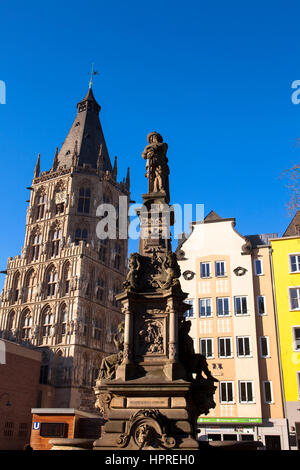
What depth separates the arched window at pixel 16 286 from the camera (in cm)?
6994

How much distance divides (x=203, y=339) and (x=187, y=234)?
9186 mm

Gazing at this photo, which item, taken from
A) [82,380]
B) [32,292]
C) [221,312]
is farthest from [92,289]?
[221,312]

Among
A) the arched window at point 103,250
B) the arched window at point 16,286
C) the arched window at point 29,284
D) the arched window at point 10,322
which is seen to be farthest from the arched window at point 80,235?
the arched window at point 10,322

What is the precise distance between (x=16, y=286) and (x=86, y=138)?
1183 inches

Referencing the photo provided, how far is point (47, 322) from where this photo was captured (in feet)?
212

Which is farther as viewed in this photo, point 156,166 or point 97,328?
point 97,328

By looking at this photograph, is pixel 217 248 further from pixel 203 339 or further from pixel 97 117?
pixel 97 117

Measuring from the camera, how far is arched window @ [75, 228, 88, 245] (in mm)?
71875

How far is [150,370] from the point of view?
35.8ft

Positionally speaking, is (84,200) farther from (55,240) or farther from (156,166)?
(156,166)

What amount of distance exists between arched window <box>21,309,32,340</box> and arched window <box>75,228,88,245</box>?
13.1m

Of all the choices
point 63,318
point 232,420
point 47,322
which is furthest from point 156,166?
point 47,322

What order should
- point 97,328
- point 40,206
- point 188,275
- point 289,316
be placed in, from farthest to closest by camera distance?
point 40,206 < point 97,328 < point 188,275 < point 289,316

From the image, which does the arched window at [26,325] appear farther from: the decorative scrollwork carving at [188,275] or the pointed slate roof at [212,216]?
the pointed slate roof at [212,216]
